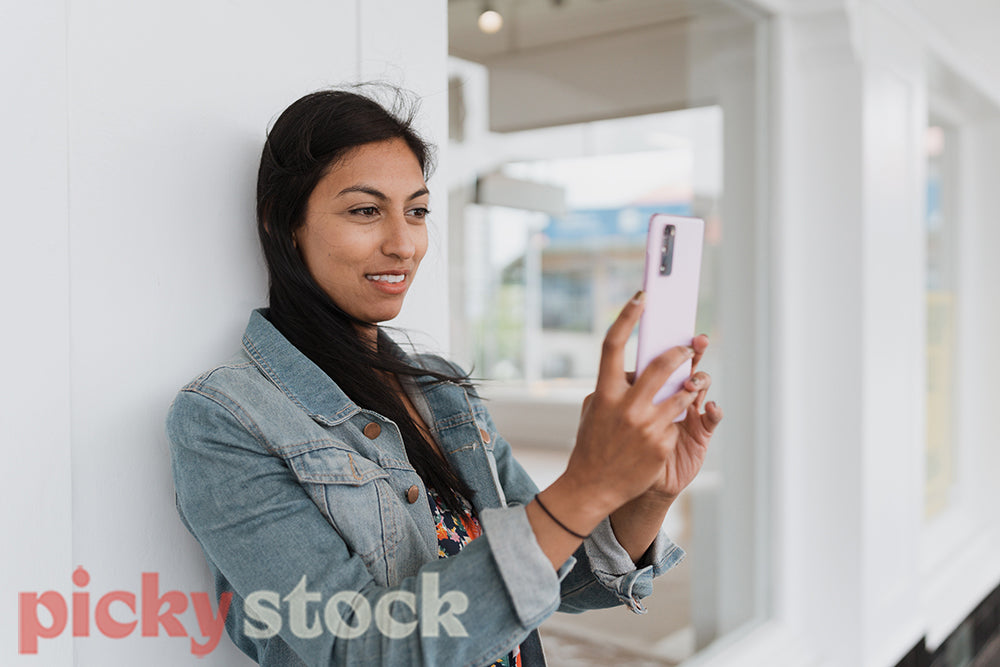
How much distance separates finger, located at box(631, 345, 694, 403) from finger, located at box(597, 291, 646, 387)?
0.7 inches

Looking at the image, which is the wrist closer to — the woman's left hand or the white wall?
the woman's left hand

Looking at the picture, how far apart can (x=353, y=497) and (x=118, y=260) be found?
36cm

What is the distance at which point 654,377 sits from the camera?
744mm

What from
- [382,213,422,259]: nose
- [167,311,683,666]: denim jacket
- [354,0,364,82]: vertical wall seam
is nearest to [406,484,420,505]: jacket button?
[167,311,683,666]: denim jacket

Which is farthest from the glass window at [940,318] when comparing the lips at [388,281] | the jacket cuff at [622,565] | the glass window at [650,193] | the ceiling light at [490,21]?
the lips at [388,281]

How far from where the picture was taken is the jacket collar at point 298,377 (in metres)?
0.87

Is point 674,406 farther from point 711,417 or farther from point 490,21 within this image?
point 490,21

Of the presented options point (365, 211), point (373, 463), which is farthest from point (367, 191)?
point (373, 463)

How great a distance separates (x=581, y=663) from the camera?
9.25 ft

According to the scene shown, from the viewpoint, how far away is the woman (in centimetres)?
75

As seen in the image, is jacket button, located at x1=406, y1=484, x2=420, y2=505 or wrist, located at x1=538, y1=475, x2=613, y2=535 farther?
jacket button, located at x1=406, y1=484, x2=420, y2=505

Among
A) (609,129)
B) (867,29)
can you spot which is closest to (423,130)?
(867,29)

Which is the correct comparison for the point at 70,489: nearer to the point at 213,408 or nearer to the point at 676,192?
the point at 213,408

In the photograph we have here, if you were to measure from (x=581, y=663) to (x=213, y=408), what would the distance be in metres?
2.33
